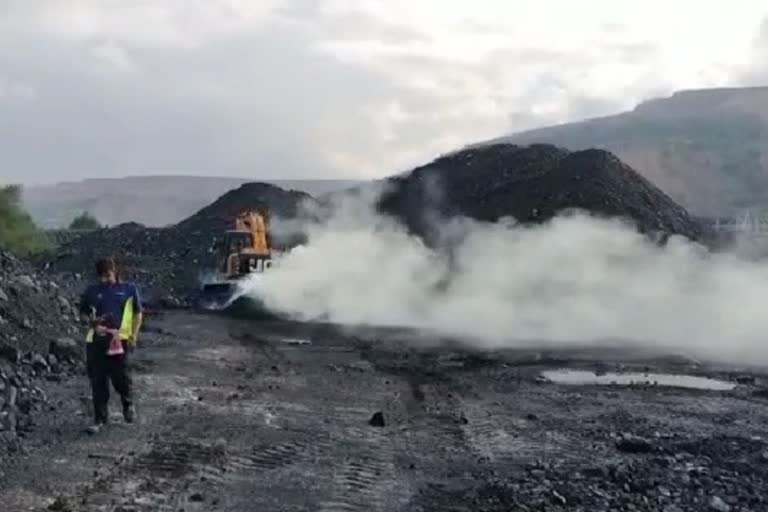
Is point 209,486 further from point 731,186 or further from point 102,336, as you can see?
point 731,186

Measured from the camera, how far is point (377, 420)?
1143 cm

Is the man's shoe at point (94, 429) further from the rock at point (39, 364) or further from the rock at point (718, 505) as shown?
the rock at point (718, 505)

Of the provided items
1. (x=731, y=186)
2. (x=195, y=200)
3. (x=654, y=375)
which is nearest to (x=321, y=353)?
(x=654, y=375)

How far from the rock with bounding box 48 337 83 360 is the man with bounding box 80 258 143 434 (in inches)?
176

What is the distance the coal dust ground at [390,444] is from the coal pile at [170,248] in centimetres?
1798

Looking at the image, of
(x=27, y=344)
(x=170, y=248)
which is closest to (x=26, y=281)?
(x=27, y=344)

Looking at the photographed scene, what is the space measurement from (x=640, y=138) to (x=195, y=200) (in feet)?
286

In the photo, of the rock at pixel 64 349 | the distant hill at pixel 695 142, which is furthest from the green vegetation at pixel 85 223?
the rock at pixel 64 349

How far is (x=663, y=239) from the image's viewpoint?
3067 cm

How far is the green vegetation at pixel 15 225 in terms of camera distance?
40.8 meters

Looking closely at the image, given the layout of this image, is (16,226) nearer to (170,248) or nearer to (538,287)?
(170,248)

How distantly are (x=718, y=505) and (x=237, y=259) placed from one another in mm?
22868

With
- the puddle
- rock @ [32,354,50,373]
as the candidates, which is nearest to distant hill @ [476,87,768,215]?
the puddle

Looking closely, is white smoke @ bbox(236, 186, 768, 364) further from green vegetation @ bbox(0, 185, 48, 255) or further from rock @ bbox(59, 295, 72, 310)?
green vegetation @ bbox(0, 185, 48, 255)
